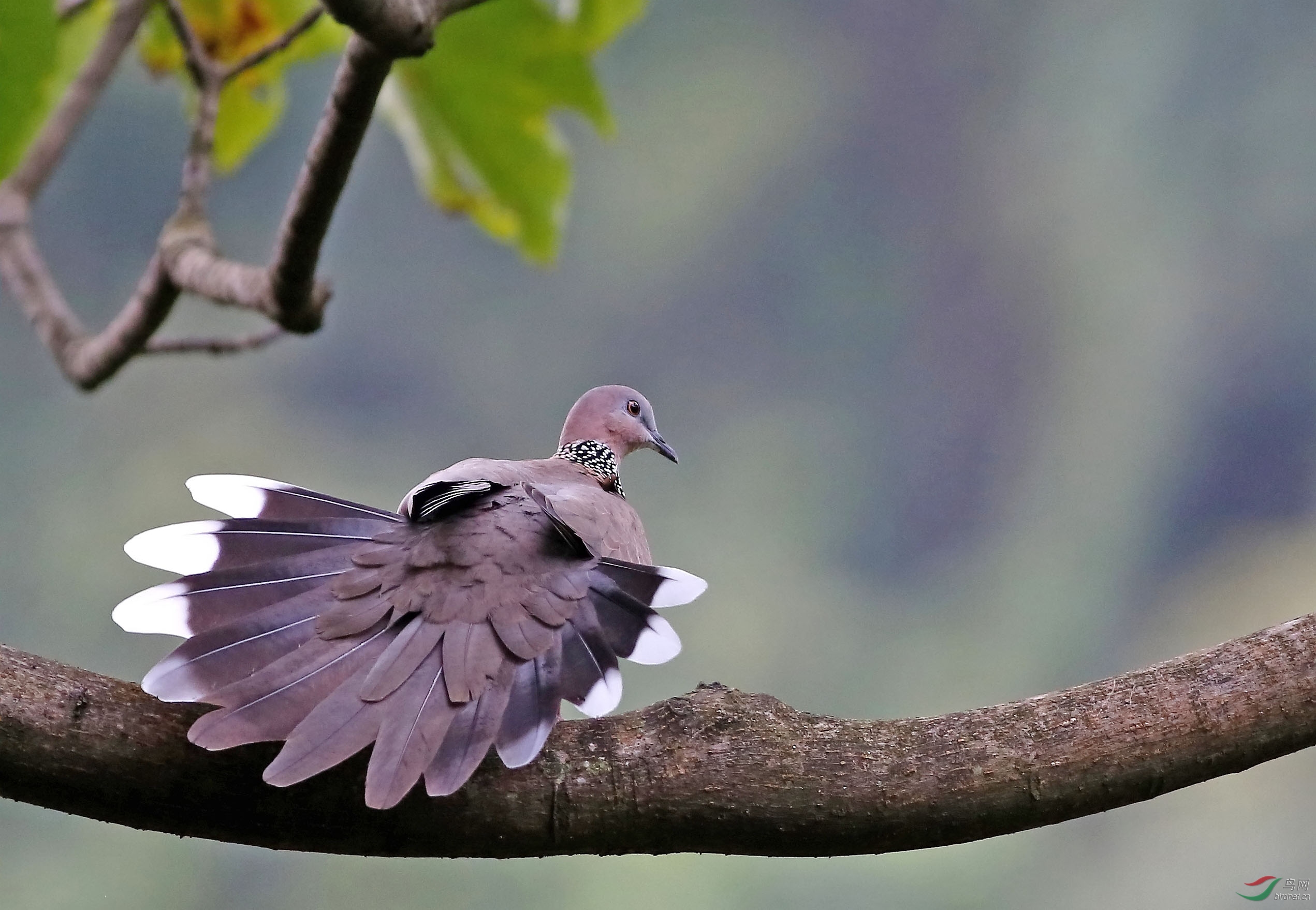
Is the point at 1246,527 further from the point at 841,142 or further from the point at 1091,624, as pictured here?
the point at 841,142

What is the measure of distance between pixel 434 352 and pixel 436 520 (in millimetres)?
5080

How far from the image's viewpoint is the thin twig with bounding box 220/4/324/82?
2340mm

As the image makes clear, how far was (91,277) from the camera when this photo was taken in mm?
6758

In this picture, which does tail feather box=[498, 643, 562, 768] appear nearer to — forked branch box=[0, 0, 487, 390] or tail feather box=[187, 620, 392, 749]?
tail feather box=[187, 620, 392, 749]

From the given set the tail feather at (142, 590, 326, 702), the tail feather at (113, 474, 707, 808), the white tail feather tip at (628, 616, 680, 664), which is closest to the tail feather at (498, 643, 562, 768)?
the tail feather at (113, 474, 707, 808)

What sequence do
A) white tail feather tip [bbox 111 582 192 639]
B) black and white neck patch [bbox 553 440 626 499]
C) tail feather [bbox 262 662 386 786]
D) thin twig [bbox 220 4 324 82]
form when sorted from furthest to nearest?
black and white neck patch [bbox 553 440 626 499] < thin twig [bbox 220 4 324 82] < white tail feather tip [bbox 111 582 192 639] < tail feather [bbox 262 662 386 786]

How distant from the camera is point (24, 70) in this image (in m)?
2.00

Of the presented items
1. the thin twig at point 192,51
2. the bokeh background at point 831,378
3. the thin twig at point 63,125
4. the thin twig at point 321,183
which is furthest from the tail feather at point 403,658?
the bokeh background at point 831,378

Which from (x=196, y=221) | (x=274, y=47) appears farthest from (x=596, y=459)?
(x=274, y=47)

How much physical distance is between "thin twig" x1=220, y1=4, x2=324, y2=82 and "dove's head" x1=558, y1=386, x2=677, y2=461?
108cm

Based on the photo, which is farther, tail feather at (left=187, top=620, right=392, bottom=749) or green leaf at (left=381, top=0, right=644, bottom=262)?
green leaf at (left=381, top=0, right=644, bottom=262)

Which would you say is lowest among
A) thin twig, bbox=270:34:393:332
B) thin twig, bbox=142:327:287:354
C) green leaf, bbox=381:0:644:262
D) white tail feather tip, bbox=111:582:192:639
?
white tail feather tip, bbox=111:582:192:639

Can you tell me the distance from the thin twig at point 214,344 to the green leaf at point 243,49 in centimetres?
47

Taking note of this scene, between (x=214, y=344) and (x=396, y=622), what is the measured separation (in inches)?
39.2
